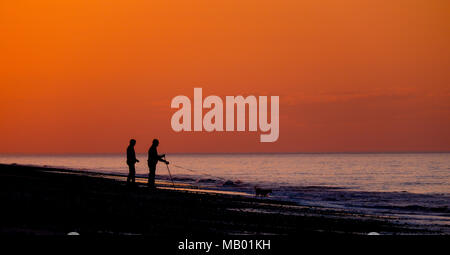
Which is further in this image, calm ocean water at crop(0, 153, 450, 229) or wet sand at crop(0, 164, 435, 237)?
calm ocean water at crop(0, 153, 450, 229)

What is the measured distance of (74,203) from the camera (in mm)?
16797

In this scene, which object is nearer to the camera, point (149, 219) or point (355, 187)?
point (149, 219)

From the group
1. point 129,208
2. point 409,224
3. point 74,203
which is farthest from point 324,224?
point 74,203

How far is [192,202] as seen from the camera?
2134 centimetres

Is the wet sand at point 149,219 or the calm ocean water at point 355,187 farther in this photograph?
the calm ocean water at point 355,187

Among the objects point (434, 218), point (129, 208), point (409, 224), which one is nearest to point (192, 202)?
point (129, 208)
